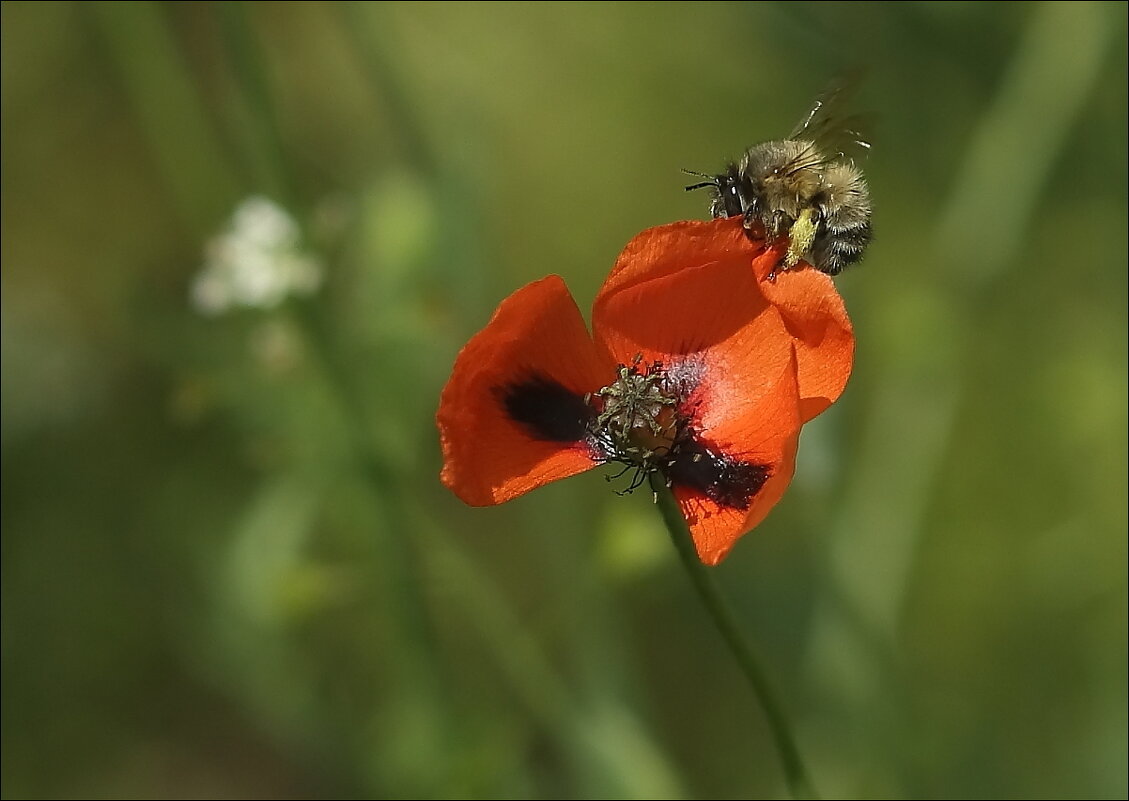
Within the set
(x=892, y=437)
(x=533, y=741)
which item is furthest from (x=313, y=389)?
(x=892, y=437)

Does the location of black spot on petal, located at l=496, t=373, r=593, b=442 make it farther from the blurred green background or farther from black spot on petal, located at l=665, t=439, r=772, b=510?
the blurred green background

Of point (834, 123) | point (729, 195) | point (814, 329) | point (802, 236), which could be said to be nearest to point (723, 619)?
point (814, 329)

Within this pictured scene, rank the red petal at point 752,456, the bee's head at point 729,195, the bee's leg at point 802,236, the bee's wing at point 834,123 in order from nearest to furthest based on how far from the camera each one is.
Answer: the red petal at point 752,456
the bee's leg at point 802,236
the bee's head at point 729,195
the bee's wing at point 834,123

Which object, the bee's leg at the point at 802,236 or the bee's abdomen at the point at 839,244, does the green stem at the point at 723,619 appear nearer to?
the bee's leg at the point at 802,236

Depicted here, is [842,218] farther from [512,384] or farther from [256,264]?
[256,264]

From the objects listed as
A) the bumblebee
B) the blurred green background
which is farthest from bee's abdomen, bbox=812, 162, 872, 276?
the blurred green background

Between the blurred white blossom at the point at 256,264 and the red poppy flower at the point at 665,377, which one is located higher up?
the blurred white blossom at the point at 256,264

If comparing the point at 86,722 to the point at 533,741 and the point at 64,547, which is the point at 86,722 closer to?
the point at 64,547

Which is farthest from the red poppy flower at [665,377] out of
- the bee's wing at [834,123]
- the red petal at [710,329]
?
the bee's wing at [834,123]
